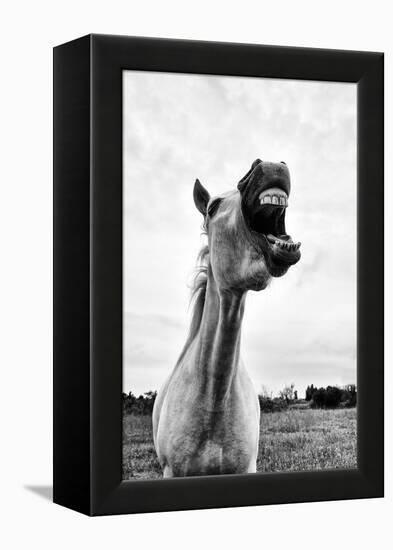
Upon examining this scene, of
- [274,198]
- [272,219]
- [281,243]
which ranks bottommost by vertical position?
[281,243]

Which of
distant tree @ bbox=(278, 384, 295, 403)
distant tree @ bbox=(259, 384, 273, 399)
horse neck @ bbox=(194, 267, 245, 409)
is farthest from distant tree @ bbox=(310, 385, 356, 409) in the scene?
horse neck @ bbox=(194, 267, 245, 409)

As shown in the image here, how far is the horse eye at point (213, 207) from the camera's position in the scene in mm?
8648

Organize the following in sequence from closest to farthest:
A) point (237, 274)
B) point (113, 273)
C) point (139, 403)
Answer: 1. point (113, 273)
2. point (139, 403)
3. point (237, 274)

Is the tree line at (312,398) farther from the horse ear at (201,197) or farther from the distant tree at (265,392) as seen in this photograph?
the horse ear at (201,197)

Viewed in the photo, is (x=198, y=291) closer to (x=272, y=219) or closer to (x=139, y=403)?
(x=272, y=219)

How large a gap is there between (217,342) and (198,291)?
0.32 meters

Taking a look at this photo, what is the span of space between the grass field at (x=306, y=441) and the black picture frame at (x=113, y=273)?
0.25 feet

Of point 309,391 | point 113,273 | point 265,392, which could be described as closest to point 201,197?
point 113,273

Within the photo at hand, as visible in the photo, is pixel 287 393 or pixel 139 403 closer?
pixel 139 403

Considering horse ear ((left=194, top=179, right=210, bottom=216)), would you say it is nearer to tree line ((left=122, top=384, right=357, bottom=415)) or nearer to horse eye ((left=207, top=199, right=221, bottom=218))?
horse eye ((left=207, top=199, right=221, bottom=218))

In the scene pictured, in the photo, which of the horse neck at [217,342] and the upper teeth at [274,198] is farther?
the horse neck at [217,342]

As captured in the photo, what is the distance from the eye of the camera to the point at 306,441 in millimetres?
9055

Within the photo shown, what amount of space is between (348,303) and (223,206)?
1.10m

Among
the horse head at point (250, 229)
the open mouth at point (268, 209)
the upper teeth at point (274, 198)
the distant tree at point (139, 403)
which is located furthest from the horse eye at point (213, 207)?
the distant tree at point (139, 403)
